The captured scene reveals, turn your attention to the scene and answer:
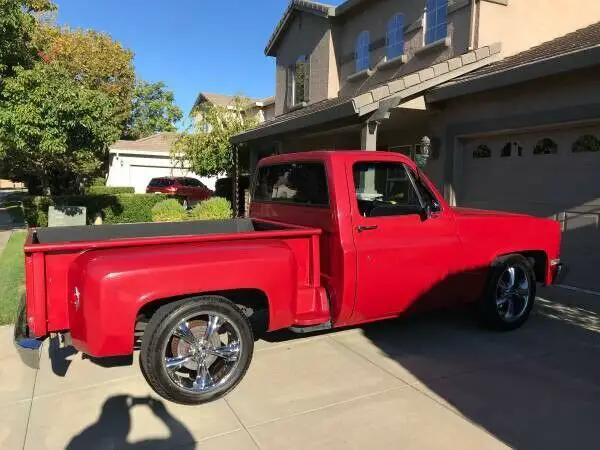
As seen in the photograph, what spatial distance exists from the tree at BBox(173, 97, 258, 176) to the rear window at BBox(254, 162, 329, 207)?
12938 mm

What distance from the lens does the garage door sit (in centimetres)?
732

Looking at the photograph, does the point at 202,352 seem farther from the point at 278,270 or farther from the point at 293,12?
the point at 293,12

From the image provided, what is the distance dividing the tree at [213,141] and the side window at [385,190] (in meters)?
13.7

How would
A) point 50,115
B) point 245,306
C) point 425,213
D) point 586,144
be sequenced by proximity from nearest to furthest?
point 245,306
point 425,213
point 586,144
point 50,115

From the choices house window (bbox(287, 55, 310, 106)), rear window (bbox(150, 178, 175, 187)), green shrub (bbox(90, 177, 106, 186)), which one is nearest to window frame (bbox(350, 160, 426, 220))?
house window (bbox(287, 55, 310, 106))

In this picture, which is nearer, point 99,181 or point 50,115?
point 50,115

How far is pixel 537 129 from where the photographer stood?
314 inches

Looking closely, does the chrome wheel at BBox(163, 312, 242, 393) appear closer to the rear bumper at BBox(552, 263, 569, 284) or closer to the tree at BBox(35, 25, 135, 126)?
the rear bumper at BBox(552, 263, 569, 284)

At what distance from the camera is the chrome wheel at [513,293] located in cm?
526

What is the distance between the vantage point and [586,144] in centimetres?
739

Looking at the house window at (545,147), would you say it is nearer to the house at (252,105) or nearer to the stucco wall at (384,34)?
the stucco wall at (384,34)

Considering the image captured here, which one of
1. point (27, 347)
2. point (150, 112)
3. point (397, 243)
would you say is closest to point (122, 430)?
point (27, 347)

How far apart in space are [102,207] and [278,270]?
45.7 ft

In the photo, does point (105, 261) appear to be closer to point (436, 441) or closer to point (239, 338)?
point (239, 338)
